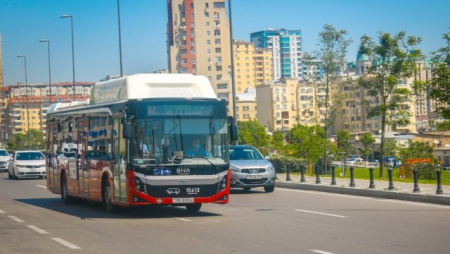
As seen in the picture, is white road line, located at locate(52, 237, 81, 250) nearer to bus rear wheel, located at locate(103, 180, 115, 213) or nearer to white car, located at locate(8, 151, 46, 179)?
bus rear wheel, located at locate(103, 180, 115, 213)

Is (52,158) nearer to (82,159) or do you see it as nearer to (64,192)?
(64,192)

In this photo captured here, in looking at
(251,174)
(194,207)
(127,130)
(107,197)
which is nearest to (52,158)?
(107,197)

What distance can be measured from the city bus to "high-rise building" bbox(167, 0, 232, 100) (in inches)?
5973

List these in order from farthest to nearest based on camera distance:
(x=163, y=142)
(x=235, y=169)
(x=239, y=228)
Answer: (x=235, y=169), (x=163, y=142), (x=239, y=228)

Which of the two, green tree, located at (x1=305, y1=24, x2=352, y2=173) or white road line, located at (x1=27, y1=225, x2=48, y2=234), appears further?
green tree, located at (x1=305, y1=24, x2=352, y2=173)

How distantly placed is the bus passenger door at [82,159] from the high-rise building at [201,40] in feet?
488

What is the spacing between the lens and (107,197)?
20406 millimetres

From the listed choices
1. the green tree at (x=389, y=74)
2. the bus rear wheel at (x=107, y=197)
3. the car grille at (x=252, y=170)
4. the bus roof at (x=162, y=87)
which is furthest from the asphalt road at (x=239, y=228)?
the green tree at (x=389, y=74)

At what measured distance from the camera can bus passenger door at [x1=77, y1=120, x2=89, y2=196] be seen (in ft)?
72.5

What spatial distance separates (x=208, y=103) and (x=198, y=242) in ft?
19.5

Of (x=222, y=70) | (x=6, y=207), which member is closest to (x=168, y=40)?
(x=222, y=70)

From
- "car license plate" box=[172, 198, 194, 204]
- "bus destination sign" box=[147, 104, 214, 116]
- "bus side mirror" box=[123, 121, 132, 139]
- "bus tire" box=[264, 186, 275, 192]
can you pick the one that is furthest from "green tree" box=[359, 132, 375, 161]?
"bus side mirror" box=[123, 121, 132, 139]

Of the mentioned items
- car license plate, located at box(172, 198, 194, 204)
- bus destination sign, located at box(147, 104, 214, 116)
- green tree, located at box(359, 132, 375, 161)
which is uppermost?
bus destination sign, located at box(147, 104, 214, 116)

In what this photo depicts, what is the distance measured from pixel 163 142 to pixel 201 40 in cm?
15599
